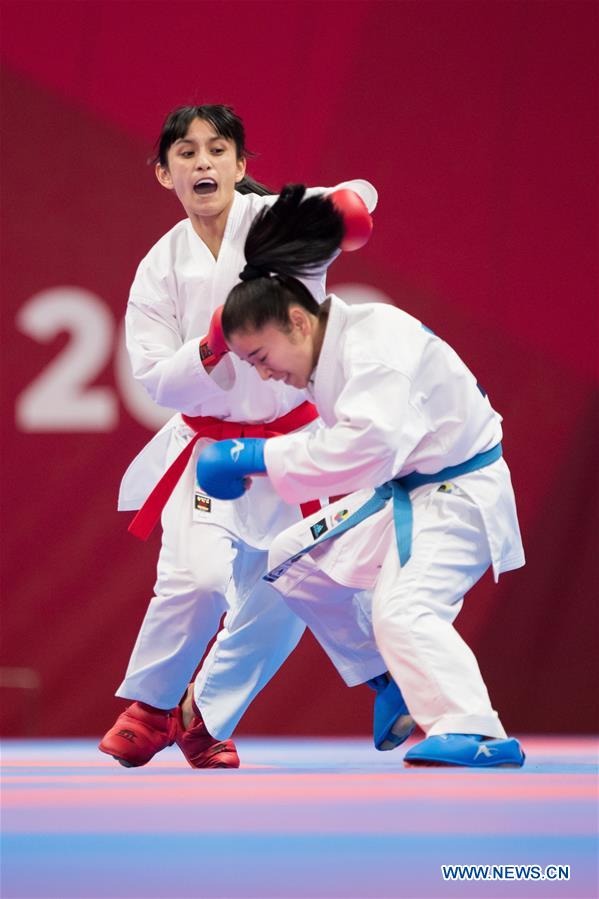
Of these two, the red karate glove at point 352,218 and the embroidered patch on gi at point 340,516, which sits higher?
the red karate glove at point 352,218

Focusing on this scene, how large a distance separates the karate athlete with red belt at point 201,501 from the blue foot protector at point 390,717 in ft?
1.28

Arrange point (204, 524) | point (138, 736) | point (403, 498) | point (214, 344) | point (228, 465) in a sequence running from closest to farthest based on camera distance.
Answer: point (228, 465) → point (403, 498) → point (214, 344) → point (138, 736) → point (204, 524)

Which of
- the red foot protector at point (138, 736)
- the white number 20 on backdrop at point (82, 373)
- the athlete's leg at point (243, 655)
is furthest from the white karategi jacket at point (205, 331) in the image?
the white number 20 on backdrop at point (82, 373)

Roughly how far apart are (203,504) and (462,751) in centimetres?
102

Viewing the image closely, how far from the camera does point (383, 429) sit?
2.25 meters

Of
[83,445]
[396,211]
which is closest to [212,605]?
[83,445]

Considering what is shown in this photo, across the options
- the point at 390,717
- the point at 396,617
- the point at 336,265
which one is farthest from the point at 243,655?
the point at 336,265

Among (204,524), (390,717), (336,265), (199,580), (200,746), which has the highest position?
(336,265)

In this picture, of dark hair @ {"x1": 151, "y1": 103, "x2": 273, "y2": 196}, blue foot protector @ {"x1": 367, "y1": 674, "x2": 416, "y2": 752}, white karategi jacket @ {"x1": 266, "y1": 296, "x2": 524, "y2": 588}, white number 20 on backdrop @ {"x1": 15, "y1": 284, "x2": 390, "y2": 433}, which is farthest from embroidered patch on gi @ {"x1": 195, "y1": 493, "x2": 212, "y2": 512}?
white number 20 on backdrop @ {"x1": 15, "y1": 284, "x2": 390, "y2": 433}

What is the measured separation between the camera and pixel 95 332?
482cm

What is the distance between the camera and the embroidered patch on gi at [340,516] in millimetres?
2548

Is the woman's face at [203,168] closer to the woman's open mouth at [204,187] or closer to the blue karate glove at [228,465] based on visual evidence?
the woman's open mouth at [204,187]

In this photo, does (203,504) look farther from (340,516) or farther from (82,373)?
(82,373)

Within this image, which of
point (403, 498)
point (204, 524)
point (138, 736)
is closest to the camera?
point (403, 498)
